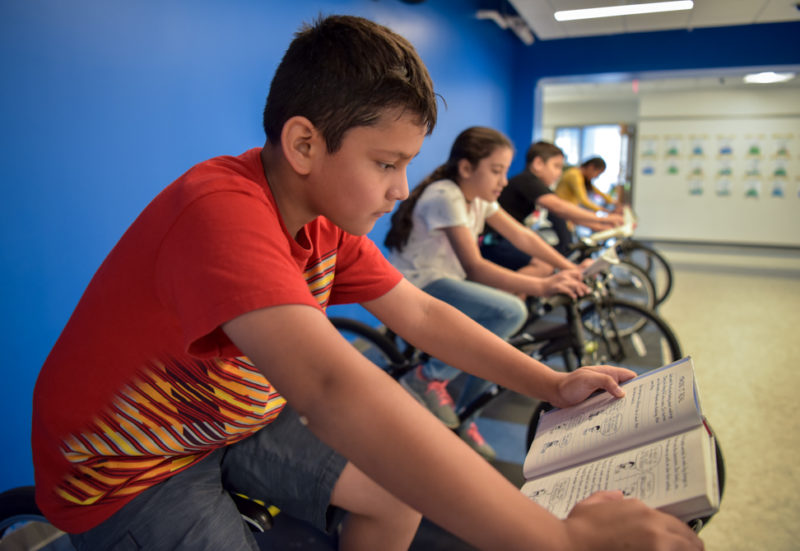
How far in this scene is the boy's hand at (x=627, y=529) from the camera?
468 mm

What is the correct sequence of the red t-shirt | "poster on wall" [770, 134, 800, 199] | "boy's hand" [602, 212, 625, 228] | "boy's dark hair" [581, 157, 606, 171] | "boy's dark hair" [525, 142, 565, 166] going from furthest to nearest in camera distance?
"poster on wall" [770, 134, 800, 199], "boy's dark hair" [581, 157, 606, 171], "boy's dark hair" [525, 142, 565, 166], "boy's hand" [602, 212, 625, 228], the red t-shirt

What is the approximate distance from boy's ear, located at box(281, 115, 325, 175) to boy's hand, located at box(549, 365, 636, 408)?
0.52 meters

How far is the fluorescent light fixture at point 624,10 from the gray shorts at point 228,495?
5.45 m

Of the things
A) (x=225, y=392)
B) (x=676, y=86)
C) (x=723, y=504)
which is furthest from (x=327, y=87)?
(x=676, y=86)

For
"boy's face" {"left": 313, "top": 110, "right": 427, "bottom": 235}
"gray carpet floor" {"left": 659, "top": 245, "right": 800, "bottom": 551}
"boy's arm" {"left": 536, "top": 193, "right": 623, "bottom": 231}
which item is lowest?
"gray carpet floor" {"left": 659, "top": 245, "right": 800, "bottom": 551}

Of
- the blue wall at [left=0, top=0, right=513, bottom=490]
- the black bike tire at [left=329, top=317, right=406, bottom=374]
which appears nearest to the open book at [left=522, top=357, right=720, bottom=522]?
the black bike tire at [left=329, top=317, right=406, bottom=374]

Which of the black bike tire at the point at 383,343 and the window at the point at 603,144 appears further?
the window at the point at 603,144

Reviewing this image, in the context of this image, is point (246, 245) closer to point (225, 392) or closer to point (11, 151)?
point (225, 392)

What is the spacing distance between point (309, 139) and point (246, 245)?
21 cm

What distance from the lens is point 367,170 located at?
2.36ft

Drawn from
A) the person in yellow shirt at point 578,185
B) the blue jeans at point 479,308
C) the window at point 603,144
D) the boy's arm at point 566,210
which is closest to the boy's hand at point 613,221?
the boy's arm at point 566,210

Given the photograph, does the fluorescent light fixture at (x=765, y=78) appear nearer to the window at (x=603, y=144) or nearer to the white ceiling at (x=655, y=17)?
the window at (x=603, y=144)

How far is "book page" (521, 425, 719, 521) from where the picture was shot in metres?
0.50

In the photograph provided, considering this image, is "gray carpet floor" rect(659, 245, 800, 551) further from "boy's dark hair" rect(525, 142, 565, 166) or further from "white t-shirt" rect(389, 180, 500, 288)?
"boy's dark hair" rect(525, 142, 565, 166)
